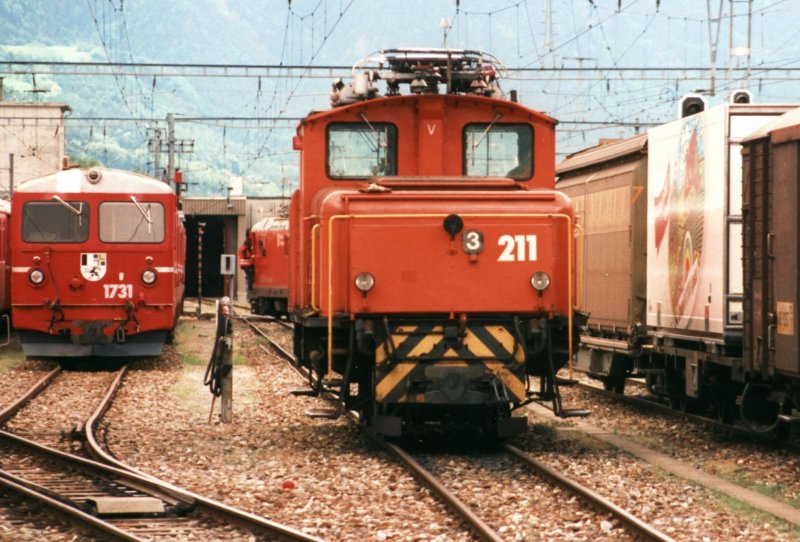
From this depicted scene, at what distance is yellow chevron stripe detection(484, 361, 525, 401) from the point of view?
11352 mm

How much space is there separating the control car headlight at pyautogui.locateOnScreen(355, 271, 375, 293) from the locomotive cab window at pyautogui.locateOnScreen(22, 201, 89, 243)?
1042 centimetres

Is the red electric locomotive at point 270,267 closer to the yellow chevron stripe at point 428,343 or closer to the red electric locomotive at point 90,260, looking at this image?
the red electric locomotive at point 90,260

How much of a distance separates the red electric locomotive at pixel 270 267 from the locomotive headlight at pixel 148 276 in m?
17.5

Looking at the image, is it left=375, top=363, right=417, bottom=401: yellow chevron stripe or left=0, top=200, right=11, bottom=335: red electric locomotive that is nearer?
left=375, top=363, right=417, bottom=401: yellow chevron stripe

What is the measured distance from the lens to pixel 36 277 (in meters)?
20.3

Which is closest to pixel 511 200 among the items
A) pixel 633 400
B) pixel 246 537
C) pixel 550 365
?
pixel 550 365

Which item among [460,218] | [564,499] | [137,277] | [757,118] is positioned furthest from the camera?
[137,277]

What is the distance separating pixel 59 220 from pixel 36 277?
1.01 meters

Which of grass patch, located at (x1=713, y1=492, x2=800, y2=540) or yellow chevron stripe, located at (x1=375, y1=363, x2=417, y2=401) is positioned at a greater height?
yellow chevron stripe, located at (x1=375, y1=363, x2=417, y2=401)

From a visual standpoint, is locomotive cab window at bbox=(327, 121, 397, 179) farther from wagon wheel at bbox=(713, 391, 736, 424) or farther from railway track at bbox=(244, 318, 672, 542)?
wagon wheel at bbox=(713, 391, 736, 424)

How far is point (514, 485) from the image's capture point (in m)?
10.2

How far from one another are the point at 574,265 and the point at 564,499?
283 centimetres

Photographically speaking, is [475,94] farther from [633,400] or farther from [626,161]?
[633,400]

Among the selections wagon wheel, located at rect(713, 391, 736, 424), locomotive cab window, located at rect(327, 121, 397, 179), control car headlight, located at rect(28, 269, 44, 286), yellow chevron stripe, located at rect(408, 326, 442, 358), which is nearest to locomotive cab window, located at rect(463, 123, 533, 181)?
locomotive cab window, located at rect(327, 121, 397, 179)
